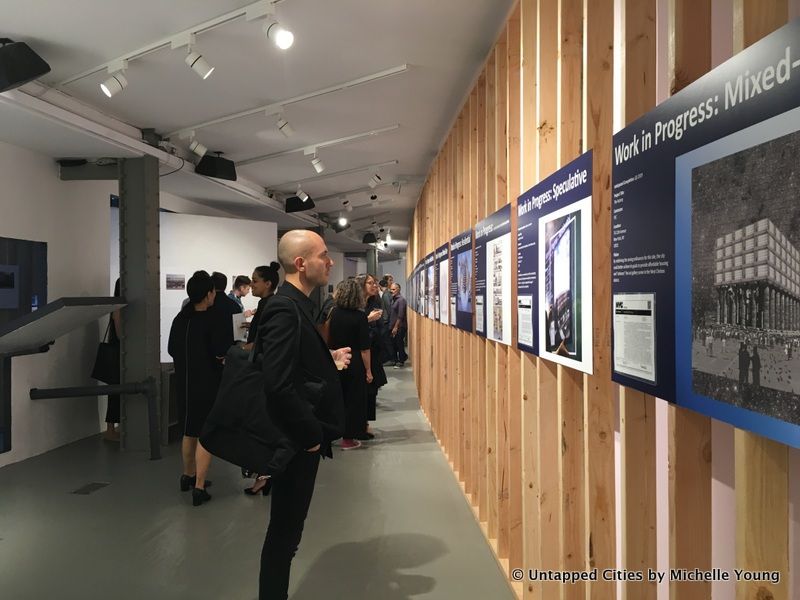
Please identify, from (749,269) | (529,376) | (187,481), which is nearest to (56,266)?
(187,481)

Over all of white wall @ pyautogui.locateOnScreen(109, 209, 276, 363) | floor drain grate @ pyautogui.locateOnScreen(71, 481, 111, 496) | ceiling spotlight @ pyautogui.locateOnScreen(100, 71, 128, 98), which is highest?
ceiling spotlight @ pyautogui.locateOnScreen(100, 71, 128, 98)

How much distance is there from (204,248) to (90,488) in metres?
4.21

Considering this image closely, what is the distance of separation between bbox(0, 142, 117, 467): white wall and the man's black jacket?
4.14 meters

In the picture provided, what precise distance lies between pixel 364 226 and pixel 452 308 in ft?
29.6

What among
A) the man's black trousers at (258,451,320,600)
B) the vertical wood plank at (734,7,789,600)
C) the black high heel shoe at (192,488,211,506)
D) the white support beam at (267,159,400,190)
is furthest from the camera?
the white support beam at (267,159,400,190)

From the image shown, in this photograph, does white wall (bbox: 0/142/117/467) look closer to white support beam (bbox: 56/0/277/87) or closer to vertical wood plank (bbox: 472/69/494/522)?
white support beam (bbox: 56/0/277/87)

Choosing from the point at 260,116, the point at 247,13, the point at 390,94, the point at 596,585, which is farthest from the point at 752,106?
the point at 260,116

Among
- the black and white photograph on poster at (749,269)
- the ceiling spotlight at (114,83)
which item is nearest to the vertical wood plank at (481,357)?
the black and white photograph on poster at (749,269)

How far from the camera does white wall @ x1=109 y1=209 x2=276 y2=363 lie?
297 inches

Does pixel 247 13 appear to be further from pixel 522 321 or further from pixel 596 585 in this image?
pixel 596 585

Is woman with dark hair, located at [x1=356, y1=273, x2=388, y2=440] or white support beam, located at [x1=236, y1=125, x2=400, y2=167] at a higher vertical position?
white support beam, located at [x1=236, y1=125, x2=400, y2=167]

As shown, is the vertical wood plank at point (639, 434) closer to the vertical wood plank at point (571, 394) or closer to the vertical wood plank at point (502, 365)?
the vertical wood plank at point (571, 394)

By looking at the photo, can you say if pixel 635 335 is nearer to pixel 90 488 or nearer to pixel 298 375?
pixel 298 375

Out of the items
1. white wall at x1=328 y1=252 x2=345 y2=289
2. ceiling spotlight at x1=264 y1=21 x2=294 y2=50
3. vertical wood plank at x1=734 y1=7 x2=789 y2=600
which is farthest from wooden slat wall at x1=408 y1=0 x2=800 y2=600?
white wall at x1=328 y1=252 x2=345 y2=289
